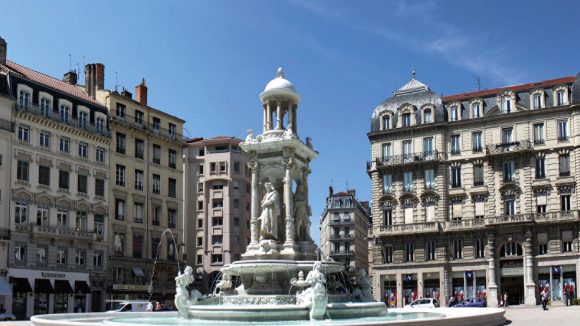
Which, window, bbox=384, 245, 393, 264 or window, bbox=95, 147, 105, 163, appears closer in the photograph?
window, bbox=95, 147, 105, 163

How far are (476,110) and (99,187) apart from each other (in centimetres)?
3516

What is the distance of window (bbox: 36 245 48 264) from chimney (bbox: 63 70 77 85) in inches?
748

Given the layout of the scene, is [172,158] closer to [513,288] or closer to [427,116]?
[427,116]

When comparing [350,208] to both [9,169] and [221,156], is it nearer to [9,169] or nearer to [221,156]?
[221,156]

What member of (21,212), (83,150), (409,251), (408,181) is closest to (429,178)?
(408,181)

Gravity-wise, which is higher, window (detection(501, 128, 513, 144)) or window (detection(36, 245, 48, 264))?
window (detection(501, 128, 513, 144))

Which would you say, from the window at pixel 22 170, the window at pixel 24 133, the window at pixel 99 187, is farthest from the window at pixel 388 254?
the window at pixel 24 133

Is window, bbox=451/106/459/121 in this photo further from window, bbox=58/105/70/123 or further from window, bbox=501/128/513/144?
window, bbox=58/105/70/123

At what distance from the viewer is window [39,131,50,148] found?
2260 inches

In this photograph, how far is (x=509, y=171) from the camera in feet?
225

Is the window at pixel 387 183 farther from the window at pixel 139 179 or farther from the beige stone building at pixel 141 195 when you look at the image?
the window at pixel 139 179

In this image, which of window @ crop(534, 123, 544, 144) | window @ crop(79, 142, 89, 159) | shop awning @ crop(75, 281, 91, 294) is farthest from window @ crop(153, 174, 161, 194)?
window @ crop(534, 123, 544, 144)

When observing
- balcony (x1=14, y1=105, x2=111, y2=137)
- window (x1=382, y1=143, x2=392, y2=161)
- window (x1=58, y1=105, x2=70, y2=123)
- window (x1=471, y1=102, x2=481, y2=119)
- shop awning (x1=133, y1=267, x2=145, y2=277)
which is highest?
window (x1=471, y1=102, x2=481, y2=119)

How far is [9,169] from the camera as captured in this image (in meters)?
53.9
